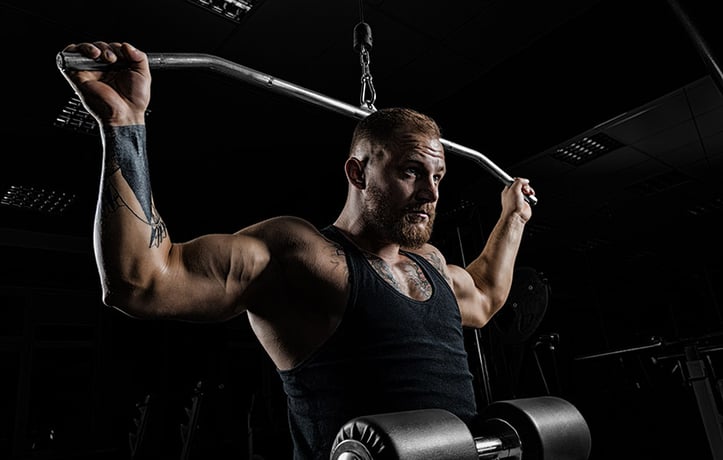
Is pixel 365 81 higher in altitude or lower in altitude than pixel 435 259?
higher

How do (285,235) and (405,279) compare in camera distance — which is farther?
(405,279)

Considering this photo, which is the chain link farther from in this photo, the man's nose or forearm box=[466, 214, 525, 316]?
forearm box=[466, 214, 525, 316]

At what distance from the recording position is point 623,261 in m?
10.2

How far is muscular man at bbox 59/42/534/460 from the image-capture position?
996 mm

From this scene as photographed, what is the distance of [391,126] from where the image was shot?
1514 millimetres

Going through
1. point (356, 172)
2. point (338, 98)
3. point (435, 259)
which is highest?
point (338, 98)

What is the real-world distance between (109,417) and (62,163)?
3923 millimetres

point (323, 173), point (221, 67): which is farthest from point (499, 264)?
point (323, 173)

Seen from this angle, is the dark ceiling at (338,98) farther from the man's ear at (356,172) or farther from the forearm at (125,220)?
the forearm at (125,220)

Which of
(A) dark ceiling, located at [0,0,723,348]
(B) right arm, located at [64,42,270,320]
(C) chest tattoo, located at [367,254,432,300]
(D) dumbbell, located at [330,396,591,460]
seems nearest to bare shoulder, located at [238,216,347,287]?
(C) chest tattoo, located at [367,254,432,300]

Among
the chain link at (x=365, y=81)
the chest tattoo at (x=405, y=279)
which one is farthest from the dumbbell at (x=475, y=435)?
the chain link at (x=365, y=81)

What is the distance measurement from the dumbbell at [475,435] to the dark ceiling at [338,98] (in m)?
1.43

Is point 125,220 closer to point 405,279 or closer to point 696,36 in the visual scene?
point 405,279

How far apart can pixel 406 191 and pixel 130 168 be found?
2.29 feet
